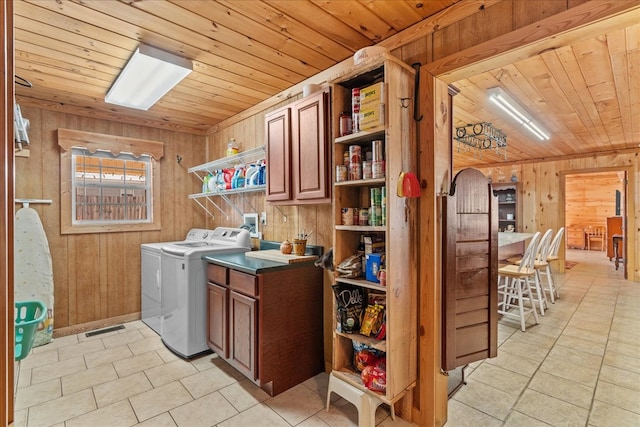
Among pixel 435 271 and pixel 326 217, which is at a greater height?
pixel 326 217

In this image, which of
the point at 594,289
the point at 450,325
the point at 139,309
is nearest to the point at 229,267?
the point at 450,325

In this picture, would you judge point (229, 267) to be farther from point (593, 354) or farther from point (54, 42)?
point (593, 354)

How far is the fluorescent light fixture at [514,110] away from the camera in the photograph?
2.85 meters

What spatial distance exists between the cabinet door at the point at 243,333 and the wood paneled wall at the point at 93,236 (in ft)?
A: 6.42

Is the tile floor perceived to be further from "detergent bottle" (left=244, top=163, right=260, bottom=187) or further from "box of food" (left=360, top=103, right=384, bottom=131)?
"box of food" (left=360, top=103, right=384, bottom=131)

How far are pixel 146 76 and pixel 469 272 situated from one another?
2.67 meters

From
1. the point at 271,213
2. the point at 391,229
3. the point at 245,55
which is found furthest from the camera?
the point at 271,213

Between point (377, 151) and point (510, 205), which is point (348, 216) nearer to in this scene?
point (377, 151)

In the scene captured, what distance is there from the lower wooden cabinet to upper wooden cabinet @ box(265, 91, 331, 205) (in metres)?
0.57

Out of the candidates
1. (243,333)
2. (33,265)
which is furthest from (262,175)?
(33,265)

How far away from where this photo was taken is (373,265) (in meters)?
1.74

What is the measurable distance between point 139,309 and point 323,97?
321 centimetres

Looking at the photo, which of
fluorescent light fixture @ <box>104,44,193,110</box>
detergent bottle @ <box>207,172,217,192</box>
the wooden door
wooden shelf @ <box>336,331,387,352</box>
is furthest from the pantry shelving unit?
the wooden door

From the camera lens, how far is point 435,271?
169 cm
